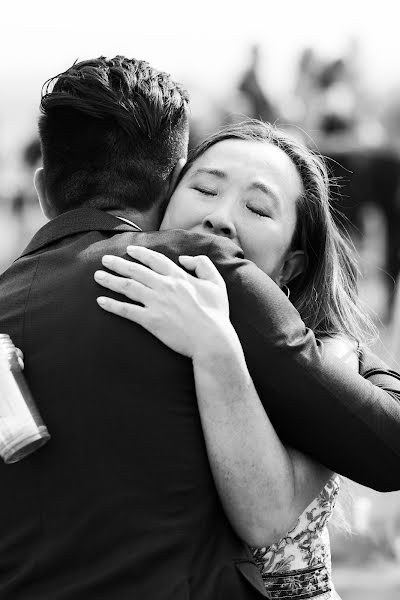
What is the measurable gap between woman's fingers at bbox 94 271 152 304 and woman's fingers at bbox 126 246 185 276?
56 millimetres

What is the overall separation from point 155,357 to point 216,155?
0.77 m

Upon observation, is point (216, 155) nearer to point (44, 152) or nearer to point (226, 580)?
point (44, 152)

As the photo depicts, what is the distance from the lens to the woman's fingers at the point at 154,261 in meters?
1.88

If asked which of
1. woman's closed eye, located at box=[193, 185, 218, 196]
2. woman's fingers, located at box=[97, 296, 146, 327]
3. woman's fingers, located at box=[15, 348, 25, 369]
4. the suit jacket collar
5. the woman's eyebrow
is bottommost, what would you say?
woman's fingers, located at box=[15, 348, 25, 369]

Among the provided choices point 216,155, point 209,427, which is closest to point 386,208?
point 216,155

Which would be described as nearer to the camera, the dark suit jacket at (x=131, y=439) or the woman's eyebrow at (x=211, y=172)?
the dark suit jacket at (x=131, y=439)

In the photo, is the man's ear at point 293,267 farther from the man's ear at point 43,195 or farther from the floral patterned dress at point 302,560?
the man's ear at point 43,195

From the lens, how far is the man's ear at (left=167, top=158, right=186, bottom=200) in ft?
7.43

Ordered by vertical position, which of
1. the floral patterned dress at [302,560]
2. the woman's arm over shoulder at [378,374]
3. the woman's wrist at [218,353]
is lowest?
the floral patterned dress at [302,560]

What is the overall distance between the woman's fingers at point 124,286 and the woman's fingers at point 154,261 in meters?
0.06

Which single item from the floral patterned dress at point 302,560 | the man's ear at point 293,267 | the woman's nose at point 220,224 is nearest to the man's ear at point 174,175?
the woman's nose at point 220,224

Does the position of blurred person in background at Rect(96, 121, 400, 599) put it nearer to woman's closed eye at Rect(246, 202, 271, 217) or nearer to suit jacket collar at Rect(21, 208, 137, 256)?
woman's closed eye at Rect(246, 202, 271, 217)

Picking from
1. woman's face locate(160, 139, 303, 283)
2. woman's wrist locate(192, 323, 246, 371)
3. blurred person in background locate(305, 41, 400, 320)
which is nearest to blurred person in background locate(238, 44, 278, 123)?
blurred person in background locate(305, 41, 400, 320)

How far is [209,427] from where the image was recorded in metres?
1.81
